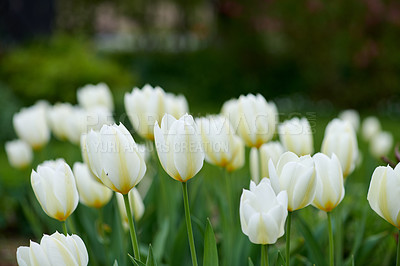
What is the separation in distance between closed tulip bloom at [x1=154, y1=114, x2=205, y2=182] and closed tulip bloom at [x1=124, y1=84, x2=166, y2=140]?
0.57 m

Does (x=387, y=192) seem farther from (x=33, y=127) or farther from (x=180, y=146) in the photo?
(x=33, y=127)

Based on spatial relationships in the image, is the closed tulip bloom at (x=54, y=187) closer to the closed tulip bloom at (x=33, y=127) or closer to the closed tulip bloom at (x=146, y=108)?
the closed tulip bloom at (x=146, y=108)

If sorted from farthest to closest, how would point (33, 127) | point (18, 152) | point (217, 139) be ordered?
point (18, 152), point (33, 127), point (217, 139)

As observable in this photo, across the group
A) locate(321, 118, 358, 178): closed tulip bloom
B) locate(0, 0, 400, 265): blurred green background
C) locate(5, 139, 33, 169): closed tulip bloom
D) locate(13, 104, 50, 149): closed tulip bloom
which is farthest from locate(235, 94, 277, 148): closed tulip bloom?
locate(0, 0, 400, 265): blurred green background

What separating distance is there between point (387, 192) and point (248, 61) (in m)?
10.5

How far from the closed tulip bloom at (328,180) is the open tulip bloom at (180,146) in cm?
34

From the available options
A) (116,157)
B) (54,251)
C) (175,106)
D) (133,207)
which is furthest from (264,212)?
(175,106)

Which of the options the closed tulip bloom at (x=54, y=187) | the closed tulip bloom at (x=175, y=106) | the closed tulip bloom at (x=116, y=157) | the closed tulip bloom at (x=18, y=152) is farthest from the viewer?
the closed tulip bloom at (x=18, y=152)

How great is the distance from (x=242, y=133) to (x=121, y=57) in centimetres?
1152

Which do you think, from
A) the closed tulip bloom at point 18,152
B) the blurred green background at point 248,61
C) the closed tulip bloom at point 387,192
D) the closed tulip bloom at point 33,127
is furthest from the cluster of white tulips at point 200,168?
the blurred green background at point 248,61

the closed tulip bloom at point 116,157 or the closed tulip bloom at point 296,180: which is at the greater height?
the closed tulip bloom at point 116,157

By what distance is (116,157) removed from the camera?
1.34m

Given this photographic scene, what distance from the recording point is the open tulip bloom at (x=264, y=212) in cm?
Result: 123

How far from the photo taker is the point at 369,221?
2.38m
